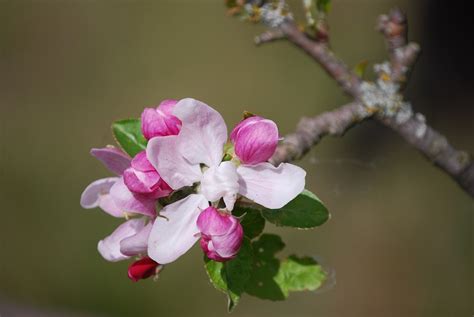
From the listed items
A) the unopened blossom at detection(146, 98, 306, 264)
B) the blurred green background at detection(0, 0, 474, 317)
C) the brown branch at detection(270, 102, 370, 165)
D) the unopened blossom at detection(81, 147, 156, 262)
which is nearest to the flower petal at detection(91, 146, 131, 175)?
the unopened blossom at detection(81, 147, 156, 262)

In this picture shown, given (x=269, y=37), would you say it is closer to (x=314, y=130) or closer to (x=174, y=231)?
(x=314, y=130)

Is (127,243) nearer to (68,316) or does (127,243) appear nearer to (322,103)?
(68,316)

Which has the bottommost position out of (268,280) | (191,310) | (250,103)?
(191,310)

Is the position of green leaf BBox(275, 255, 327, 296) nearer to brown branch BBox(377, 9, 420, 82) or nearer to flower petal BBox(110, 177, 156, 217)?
flower petal BBox(110, 177, 156, 217)

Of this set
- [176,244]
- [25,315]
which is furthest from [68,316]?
[176,244]

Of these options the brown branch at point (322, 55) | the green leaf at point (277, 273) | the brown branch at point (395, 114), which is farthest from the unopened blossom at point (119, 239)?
the brown branch at point (322, 55)

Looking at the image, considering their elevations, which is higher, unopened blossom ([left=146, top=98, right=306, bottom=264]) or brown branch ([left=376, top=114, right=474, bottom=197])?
brown branch ([left=376, top=114, right=474, bottom=197])
